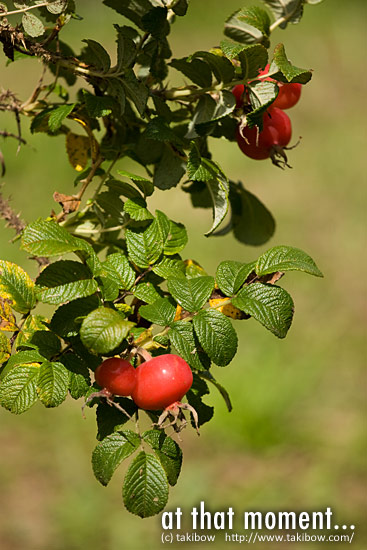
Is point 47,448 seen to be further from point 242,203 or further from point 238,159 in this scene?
point 238,159

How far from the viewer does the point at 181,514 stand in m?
2.23

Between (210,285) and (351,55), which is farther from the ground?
(351,55)

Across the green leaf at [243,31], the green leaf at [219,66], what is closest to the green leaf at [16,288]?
the green leaf at [219,66]

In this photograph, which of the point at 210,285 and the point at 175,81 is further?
the point at 175,81

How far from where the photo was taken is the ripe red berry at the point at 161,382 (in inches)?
26.3

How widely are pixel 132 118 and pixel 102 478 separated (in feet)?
1.59

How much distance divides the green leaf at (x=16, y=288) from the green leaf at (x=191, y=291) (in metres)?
0.17

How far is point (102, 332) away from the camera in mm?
618

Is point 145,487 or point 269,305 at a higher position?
point 269,305

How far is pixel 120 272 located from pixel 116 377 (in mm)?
146

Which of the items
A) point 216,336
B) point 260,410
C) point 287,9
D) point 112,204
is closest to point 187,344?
point 216,336

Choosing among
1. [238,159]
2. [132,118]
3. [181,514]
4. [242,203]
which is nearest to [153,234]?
[132,118]

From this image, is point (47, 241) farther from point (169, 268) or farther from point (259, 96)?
point (259, 96)

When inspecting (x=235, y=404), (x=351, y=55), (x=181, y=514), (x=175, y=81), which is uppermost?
(x=351, y=55)
